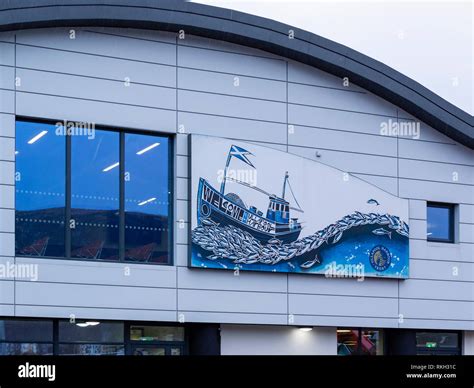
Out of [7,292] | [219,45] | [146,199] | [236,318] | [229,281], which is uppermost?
[219,45]

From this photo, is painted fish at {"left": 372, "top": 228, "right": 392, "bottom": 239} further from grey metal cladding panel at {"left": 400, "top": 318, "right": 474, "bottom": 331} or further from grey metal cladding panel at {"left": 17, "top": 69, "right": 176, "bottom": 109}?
grey metal cladding panel at {"left": 17, "top": 69, "right": 176, "bottom": 109}

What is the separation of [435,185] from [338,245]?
3434 millimetres

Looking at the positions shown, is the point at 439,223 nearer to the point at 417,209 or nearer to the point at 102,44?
the point at 417,209

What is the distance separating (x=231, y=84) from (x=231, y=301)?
16.1 ft

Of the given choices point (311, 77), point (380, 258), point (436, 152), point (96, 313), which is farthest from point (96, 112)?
point (436, 152)

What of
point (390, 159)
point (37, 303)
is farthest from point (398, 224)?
point (37, 303)

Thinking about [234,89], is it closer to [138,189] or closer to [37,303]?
[138,189]

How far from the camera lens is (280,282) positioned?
74.5 feet

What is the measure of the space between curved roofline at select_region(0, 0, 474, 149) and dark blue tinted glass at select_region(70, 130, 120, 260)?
2521mm

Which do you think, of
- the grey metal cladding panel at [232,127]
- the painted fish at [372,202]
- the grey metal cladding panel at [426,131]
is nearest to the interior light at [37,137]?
the grey metal cladding panel at [232,127]

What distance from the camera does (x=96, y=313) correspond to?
67.4 ft

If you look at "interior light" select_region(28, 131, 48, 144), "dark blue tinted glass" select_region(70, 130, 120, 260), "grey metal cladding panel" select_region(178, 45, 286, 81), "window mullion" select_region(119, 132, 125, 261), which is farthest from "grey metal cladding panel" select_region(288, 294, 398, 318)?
"interior light" select_region(28, 131, 48, 144)

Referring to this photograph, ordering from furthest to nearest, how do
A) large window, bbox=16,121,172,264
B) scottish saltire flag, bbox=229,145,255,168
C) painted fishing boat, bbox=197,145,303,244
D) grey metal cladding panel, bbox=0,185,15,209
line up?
scottish saltire flag, bbox=229,145,255,168 → painted fishing boat, bbox=197,145,303,244 → large window, bbox=16,121,172,264 → grey metal cladding panel, bbox=0,185,15,209

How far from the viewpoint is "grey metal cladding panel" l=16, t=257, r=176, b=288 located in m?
20.0
